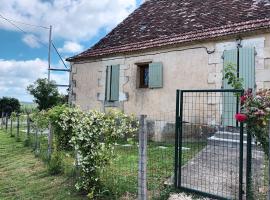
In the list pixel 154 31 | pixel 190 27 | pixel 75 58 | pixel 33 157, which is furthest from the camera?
pixel 75 58

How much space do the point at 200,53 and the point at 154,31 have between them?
3.40 meters

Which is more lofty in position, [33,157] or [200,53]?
[200,53]

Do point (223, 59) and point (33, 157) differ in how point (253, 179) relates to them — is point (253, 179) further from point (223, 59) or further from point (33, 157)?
point (33, 157)

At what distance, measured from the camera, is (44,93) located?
27812 millimetres

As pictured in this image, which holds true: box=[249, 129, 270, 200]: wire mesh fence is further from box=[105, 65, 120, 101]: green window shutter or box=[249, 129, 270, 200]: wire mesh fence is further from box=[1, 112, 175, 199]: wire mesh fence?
box=[105, 65, 120, 101]: green window shutter

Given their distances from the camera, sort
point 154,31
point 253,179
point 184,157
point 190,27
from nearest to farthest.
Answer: point 253,179, point 184,157, point 190,27, point 154,31

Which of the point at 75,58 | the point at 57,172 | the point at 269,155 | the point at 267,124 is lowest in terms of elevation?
the point at 57,172

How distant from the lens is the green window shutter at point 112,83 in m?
14.8

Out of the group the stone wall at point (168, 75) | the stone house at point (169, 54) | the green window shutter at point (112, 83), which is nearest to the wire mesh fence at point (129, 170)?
the stone wall at point (168, 75)

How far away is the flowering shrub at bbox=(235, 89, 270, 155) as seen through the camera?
15.3 feet

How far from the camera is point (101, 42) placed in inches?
667

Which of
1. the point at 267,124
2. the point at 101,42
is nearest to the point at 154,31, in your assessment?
the point at 101,42

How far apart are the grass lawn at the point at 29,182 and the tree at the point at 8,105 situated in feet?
83.4

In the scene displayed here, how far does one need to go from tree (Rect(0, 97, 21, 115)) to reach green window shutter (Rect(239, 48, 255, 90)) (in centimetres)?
2808
